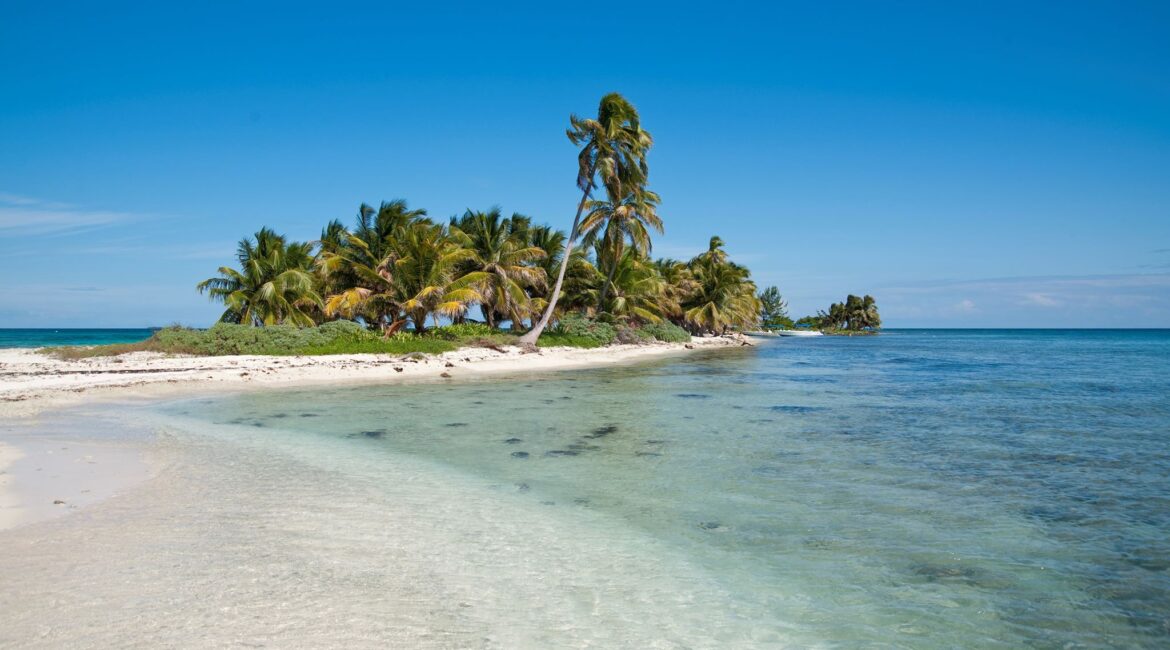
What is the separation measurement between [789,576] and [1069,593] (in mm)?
1984

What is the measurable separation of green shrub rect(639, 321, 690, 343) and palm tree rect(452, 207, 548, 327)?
12.1m

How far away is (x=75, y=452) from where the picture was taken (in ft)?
29.8

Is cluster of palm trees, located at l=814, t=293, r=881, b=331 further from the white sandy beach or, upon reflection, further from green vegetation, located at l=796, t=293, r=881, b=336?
the white sandy beach

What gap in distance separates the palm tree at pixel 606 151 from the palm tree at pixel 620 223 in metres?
1.15

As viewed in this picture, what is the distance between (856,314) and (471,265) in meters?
89.9

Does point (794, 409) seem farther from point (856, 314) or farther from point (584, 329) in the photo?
point (856, 314)

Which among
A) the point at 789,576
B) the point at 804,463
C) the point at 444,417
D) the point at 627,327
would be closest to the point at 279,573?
the point at 789,576

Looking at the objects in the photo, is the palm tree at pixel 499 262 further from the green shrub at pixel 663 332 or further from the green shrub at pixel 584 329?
the green shrub at pixel 663 332

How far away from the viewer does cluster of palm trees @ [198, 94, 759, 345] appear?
29.4 metres

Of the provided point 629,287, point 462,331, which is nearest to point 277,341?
point 462,331

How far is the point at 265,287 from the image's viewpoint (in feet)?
93.9

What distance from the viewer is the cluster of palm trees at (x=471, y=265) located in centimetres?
2941

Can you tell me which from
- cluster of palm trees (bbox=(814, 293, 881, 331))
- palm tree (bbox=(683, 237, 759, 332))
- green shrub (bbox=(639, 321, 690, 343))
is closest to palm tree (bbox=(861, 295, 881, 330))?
cluster of palm trees (bbox=(814, 293, 881, 331))

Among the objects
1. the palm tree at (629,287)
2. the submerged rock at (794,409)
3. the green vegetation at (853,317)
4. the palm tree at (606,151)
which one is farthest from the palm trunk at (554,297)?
the green vegetation at (853,317)
